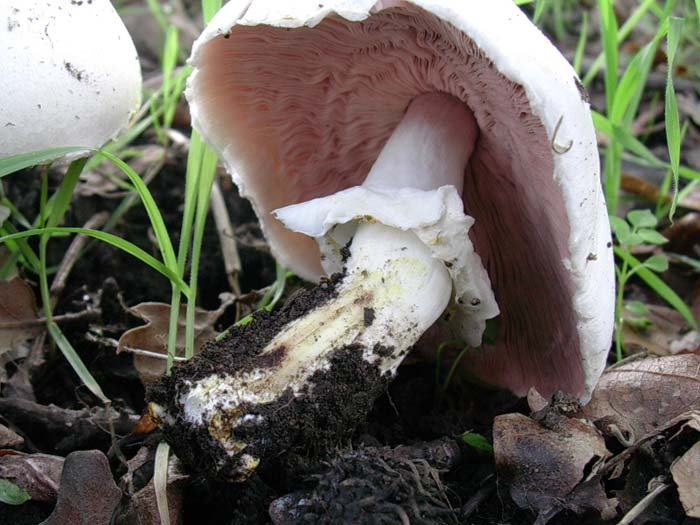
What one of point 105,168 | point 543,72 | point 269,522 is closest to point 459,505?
point 269,522

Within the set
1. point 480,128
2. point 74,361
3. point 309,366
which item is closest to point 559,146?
point 480,128

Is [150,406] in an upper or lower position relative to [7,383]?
upper

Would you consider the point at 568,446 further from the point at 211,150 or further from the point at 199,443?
the point at 211,150

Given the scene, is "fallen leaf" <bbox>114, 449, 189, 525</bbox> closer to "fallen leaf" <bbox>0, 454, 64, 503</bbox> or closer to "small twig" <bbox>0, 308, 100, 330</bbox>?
"fallen leaf" <bbox>0, 454, 64, 503</bbox>

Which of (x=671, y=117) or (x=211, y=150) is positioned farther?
(x=211, y=150)

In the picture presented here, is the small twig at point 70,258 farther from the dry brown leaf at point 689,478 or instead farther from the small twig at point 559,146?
the dry brown leaf at point 689,478

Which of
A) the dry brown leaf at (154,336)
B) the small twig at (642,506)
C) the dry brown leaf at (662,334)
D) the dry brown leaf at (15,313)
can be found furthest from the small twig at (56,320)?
the dry brown leaf at (662,334)
